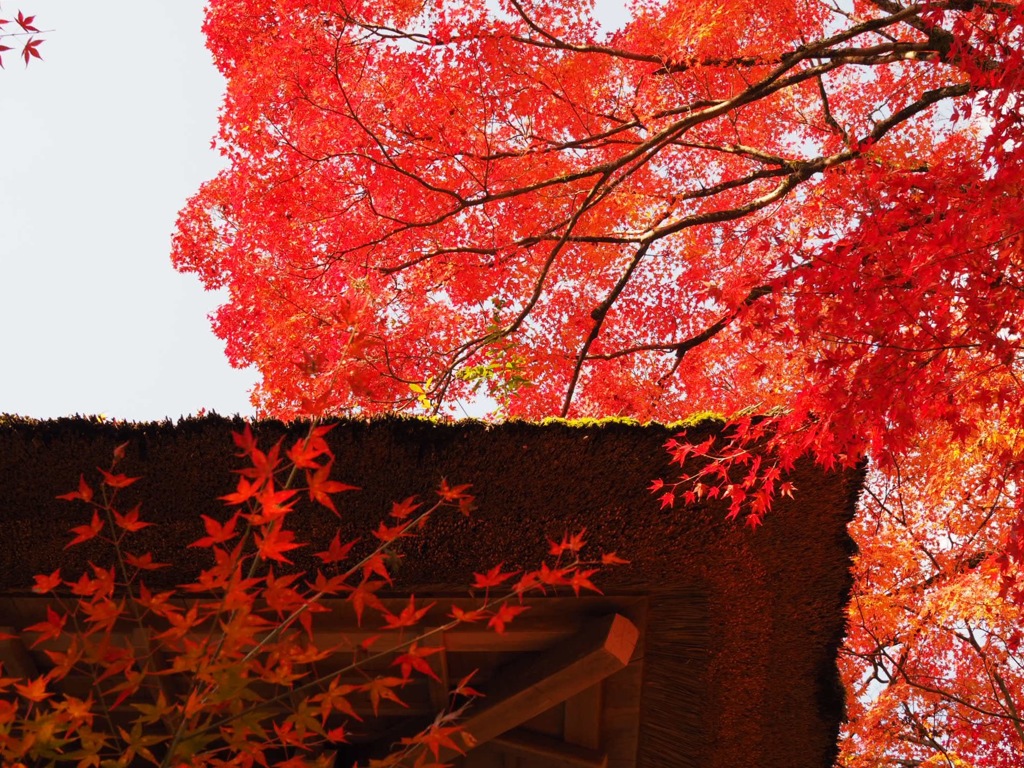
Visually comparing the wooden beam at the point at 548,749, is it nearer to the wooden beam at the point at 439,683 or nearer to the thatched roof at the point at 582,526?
the thatched roof at the point at 582,526

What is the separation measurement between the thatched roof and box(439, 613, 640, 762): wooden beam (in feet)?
0.71

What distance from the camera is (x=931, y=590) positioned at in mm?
9758

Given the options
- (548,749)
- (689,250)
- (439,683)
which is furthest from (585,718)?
(689,250)

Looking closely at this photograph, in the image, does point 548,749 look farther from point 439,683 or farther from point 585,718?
point 439,683

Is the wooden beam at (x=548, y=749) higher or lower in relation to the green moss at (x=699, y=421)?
lower

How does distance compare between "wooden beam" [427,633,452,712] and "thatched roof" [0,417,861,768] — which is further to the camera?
"wooden beam" [427,633,452,712]

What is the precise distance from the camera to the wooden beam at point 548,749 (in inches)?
176

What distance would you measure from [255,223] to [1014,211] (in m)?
7.41

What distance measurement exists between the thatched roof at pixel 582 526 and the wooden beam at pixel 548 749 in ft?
0.75

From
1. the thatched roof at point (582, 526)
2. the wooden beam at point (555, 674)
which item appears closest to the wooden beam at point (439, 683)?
the wooden beam at point (555, 674)

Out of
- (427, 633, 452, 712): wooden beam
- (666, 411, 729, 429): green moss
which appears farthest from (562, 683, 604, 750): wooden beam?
(666, 411, 729, 429): green moss

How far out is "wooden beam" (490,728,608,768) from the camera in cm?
447

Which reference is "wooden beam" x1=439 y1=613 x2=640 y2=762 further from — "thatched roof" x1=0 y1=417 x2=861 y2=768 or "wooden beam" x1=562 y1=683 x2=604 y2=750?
"wooden beam" x1=562 y1=683 x2=604 y2=750

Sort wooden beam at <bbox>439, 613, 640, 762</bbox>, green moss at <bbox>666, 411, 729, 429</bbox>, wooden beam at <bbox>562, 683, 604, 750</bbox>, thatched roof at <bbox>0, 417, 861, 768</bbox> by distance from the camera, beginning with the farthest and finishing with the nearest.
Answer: wooden beam at <bbox>562, 683, 604, 750</bbox>
green moss at <bbox>666, 411, 729, 429</bbox>
wooden beam at <bbox>439, 613, 640, 762</bbox>
thatched roof at <bbox>0, 417, 861, 768</bbox>
